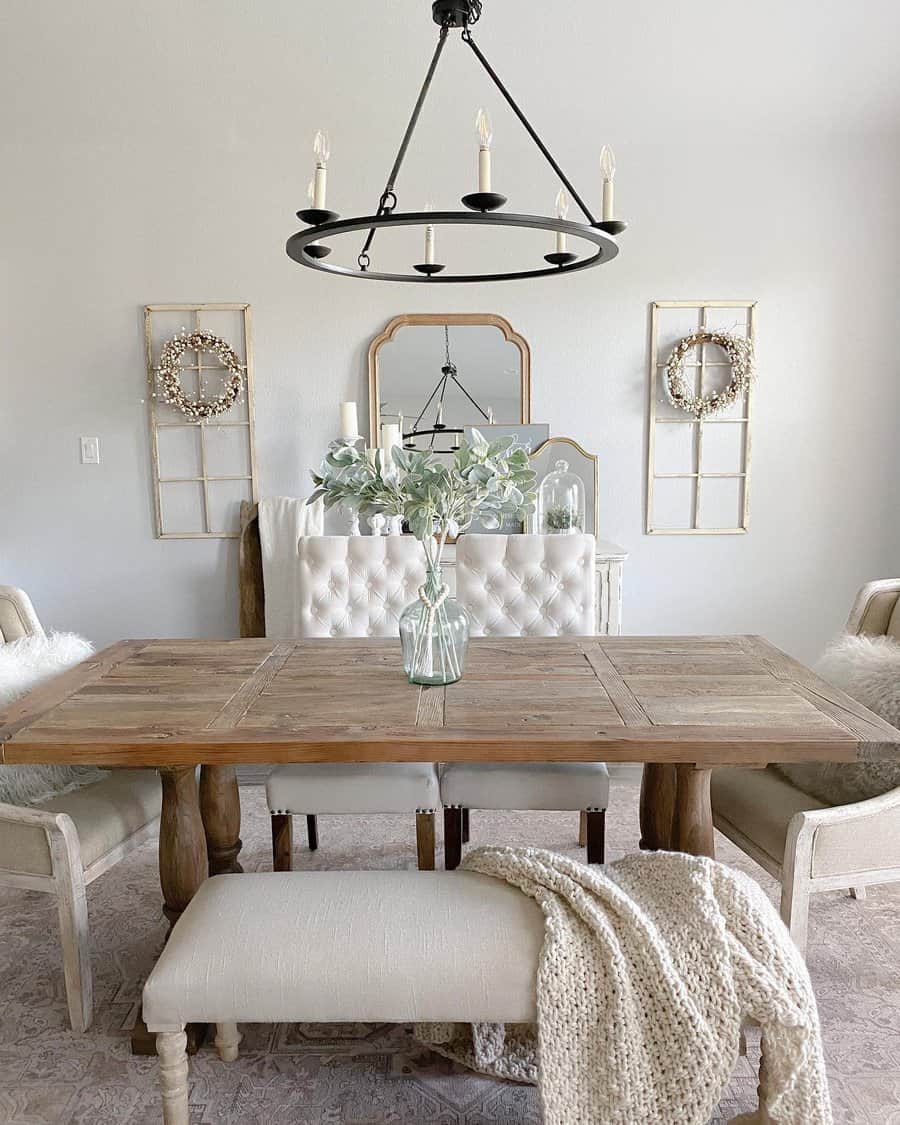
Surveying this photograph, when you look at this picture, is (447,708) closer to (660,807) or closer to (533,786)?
(533,786)

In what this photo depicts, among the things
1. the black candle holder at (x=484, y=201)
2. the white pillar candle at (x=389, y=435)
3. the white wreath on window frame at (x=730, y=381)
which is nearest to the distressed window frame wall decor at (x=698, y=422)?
the white wreath on window frame at (x=730, y=381)

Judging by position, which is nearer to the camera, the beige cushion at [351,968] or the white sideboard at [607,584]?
the beige cushion at [351,968]

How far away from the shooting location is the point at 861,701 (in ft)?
7.01

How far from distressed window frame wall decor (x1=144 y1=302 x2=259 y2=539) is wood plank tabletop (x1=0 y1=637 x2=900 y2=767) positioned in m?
1.38

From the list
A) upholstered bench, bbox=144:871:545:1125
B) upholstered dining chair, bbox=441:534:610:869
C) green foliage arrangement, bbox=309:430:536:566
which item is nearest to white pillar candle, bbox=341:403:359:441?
upholstered dining chair, bbox=441:534:610:869

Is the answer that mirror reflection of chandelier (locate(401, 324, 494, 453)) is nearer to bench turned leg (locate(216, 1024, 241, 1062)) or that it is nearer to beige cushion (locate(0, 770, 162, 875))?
beige cushion (locate(0, 770, 162, 875))

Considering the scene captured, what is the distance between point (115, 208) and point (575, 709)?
2.94 metres

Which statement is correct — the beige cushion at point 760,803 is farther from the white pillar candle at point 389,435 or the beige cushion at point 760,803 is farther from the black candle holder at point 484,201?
the white pillar candle at point 389,435

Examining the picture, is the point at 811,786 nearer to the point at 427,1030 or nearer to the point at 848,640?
the point at 848,640

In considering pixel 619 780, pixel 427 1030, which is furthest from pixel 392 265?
pixel 427 1030

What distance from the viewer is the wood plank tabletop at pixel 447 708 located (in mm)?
1683

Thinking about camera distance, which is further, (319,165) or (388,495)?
(388,495)

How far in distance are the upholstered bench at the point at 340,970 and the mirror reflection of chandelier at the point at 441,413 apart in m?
2.48

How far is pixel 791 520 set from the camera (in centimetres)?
383
